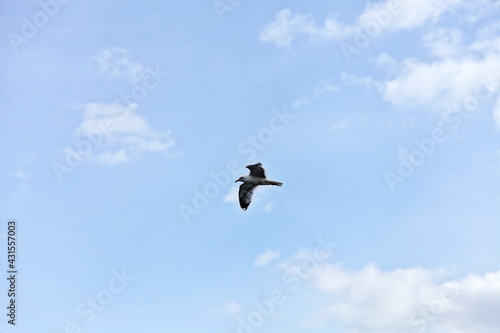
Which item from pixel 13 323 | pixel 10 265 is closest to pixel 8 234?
pixel 10 265

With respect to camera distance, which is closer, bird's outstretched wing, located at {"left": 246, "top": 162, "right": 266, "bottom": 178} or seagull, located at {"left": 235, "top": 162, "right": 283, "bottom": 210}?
bird's outstretched wing, located at {"left": 246, "top": 162, "right": 266, "bottom": 178}

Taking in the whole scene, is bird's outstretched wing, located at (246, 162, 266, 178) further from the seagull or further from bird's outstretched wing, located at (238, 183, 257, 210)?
bird's outstretched wing, located at (238, 183, 257, 210)

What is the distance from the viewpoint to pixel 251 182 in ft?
145

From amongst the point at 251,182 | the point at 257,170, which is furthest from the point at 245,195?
the point at 257,170

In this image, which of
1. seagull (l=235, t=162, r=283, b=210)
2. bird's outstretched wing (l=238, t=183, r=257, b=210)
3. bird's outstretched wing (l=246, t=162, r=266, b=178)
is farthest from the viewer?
bird's outstretched wing (l=238, t=183, r=257, b=210)

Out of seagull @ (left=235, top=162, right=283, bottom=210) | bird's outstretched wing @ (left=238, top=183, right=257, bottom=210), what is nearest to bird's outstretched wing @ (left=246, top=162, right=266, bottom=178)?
seagull @ (left=235, top=162, right=283, bottom=210)

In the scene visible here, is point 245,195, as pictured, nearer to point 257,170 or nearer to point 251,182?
point 251,182

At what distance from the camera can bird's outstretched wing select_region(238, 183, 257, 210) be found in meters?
44.8

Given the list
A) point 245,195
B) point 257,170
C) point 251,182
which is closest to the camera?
point 257,170

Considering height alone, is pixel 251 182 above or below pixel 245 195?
above

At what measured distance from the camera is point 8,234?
4294 cm

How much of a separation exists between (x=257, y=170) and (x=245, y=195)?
3.24 meters

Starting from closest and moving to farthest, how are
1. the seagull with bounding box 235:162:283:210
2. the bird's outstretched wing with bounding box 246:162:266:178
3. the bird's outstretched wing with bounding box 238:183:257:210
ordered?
the bird's outstretched wing with bounding box 246:162:266:178
the seagull with bounding box 235:162:283:210
the bird's outstretched wing with bounding box 238:183:257:210

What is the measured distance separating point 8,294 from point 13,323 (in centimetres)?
190
